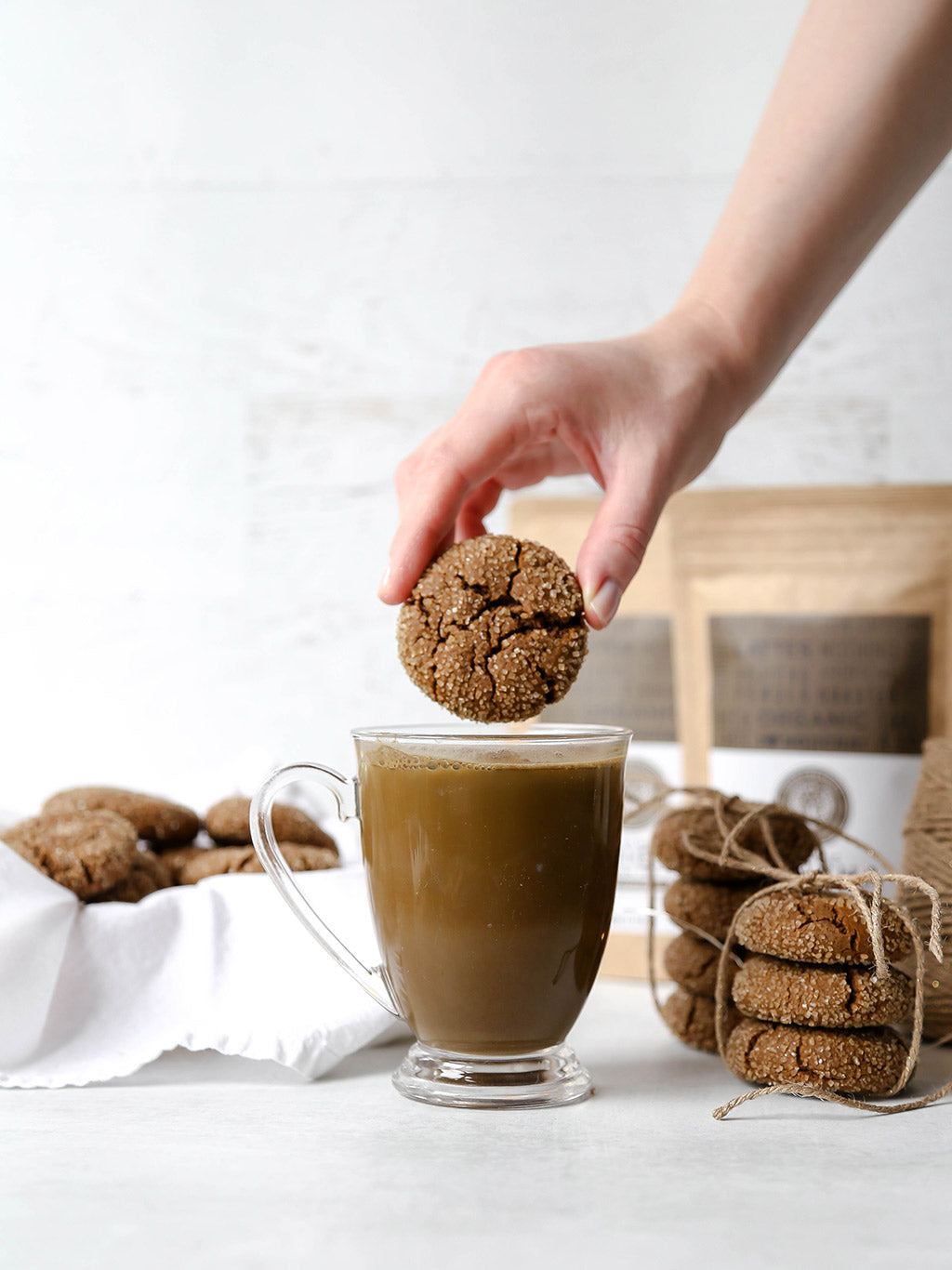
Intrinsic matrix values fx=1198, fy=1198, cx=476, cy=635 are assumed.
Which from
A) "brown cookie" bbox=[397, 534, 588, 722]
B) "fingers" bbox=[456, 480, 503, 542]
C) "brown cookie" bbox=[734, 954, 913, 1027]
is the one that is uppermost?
"fingers" bbox=[456, 480, 503, 542]

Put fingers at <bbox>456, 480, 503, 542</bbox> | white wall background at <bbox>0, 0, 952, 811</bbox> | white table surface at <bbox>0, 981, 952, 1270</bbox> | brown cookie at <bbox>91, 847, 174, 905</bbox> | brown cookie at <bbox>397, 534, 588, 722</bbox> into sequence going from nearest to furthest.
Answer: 1. white table surface at <bbox>0, 981, 952, 1270</bbox>
2. brown cookie at <bbox>397, 534, 588, 722</bbox>
3. brown cookie at <bbox>91, 847, 174, 905</bbox>
4. fingers at <bbox>456, 480, 503, 542</bbox>
5. white wall background at <bbox>0, 0, 952, 811</bbox>

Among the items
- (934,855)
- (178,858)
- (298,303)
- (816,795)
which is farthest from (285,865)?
(298,303)

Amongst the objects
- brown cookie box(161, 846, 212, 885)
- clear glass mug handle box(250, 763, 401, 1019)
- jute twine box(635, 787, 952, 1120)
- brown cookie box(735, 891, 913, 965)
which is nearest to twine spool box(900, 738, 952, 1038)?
jute twine box(635, 787, 952, 1120)

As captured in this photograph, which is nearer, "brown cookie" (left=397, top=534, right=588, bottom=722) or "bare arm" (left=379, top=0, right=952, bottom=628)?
"brown cookie" (left=397, top=534, right=588, bottom=722)

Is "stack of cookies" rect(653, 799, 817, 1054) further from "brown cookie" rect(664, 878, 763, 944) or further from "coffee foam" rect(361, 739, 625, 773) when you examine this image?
"coffee foam" rect(361, 739, 625, 773)

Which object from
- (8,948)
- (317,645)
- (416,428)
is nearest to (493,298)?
(416,428)

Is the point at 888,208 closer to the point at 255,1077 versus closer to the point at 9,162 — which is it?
the point at 255,1077

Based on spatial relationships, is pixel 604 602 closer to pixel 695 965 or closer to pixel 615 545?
pixel 615 545
